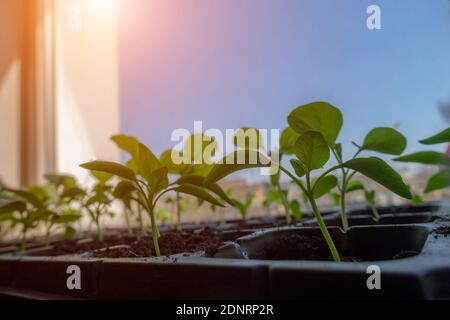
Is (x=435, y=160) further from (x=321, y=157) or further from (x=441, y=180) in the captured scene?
(x=321, y=157)

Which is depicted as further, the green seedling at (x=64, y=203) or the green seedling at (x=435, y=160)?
the green seedling at (x=64, y=203)

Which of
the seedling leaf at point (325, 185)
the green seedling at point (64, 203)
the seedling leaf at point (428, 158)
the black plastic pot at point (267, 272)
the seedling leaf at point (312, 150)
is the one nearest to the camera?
the black plastic pot at point (267, 272)

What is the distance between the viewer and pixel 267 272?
0.34 m

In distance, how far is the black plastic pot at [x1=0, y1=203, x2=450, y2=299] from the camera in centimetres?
29

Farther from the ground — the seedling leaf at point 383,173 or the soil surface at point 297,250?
the seedling leaf at point 383,173

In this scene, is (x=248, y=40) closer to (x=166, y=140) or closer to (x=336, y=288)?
(x=166, y=140)

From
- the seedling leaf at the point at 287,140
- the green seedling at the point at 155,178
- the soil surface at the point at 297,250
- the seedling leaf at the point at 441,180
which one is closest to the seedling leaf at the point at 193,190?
the green seedling at the point at 155,178

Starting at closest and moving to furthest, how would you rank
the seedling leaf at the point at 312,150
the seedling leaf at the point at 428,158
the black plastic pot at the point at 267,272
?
the black plastic pot at the point at 267,272 → the seedling leaf at the point at 312,150 → the seedling leaf at the point at 428,158

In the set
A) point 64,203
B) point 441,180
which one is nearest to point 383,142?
point 441,180

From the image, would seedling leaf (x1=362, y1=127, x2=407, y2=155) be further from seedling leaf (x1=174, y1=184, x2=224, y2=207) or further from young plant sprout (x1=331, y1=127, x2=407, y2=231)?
seedling leaf (x1=174, y1=184, x2=224, y2=207)

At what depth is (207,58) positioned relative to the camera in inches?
30.5

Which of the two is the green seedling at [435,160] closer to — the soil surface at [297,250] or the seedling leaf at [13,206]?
the soil surface at [297,250]

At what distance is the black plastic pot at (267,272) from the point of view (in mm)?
293
